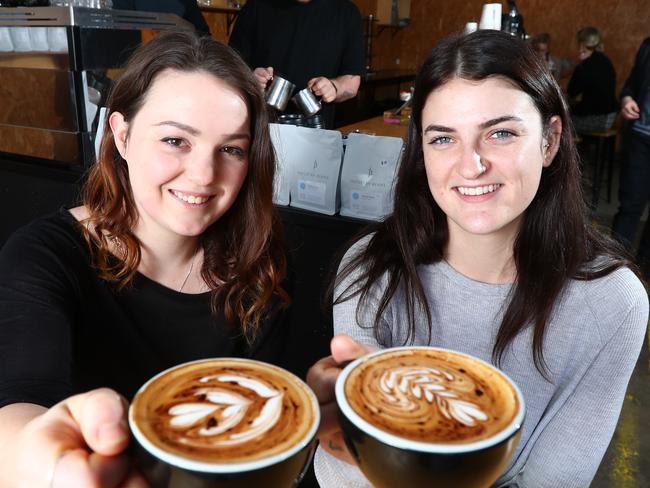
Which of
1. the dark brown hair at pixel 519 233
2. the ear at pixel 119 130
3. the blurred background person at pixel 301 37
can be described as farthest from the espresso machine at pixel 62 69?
the dark brown hair at pixel 519 233

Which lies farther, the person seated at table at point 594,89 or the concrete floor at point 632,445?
the person seated at table at point 594,89

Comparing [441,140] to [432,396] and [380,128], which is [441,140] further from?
[380,128]

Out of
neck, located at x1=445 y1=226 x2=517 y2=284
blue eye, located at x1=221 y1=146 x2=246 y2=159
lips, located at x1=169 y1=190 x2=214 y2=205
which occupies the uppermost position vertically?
blue eye, located at x1=221 y1=146 x2=246 y2=159

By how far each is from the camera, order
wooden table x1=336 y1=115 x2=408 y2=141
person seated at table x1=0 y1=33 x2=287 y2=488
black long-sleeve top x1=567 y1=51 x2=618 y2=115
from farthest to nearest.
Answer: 1. black long-sleeve top x1=567 y1=51 x2=618 y2=115
2. wooden table x1=336 y1=115 x2=408 y2=141
3. person seated at table x1=0 y1=33 x2=287 y2=488

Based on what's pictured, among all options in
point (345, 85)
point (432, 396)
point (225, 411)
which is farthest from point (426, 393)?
point (345, 85)

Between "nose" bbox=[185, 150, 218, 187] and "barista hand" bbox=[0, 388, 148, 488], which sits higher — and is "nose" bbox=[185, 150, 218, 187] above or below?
above

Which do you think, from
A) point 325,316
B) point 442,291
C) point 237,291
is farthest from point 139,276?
point 325,316

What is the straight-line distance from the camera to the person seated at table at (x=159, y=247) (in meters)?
1.11

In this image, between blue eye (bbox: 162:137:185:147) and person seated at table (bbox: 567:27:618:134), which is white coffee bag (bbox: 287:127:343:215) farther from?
person seated at table (bbox: 567:27:618:134)

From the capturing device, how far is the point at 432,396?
67cm

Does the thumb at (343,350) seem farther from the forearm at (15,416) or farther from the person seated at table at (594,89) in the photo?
the person seated at table at (594,89)

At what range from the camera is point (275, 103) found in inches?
93.1

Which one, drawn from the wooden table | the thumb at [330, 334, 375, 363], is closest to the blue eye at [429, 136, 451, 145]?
the thumb at [330, 334, 375, 363]

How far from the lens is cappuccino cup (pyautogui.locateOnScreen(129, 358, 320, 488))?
0.52m
